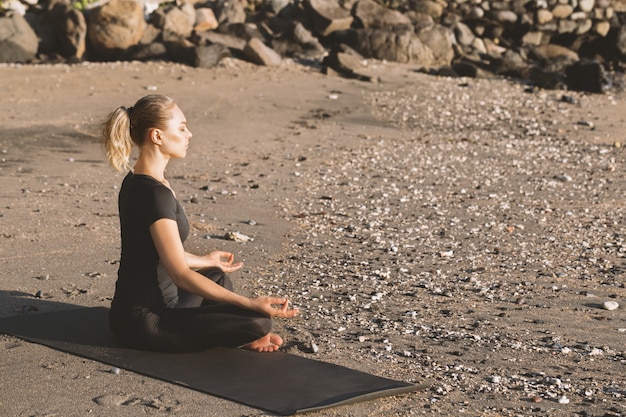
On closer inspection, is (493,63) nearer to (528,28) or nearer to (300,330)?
(528,28)

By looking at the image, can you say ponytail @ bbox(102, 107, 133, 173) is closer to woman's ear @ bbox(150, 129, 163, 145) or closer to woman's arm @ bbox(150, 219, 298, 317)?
woman's ear @ bbox(150, 129, 163, 145)

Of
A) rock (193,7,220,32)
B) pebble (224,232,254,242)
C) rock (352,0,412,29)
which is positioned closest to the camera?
pebble (224,232,254,242)

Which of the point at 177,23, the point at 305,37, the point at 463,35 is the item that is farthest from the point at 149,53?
the point at 463,35

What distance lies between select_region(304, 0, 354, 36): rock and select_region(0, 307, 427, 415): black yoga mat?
14.9m

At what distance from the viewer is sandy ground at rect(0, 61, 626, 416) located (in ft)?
18.4

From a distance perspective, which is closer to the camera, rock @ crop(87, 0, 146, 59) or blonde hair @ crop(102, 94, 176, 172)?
blonde hair @ crop(102, 94, 176, 172)

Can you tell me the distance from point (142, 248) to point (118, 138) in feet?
1.84

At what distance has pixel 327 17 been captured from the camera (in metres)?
20.6

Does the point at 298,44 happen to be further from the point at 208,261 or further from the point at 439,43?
the point at 208,261

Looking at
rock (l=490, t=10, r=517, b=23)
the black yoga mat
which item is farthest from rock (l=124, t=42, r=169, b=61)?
the black yoga mat

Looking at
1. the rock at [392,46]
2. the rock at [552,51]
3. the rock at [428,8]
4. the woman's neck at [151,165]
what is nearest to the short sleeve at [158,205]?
the woman's neck at [151,165]

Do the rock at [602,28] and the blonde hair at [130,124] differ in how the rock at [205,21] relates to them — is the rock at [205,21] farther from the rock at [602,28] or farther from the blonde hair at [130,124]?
the blonde hair at [130,124]

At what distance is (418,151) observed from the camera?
1264 cm

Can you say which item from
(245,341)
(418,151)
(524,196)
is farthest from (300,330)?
(418,151)
